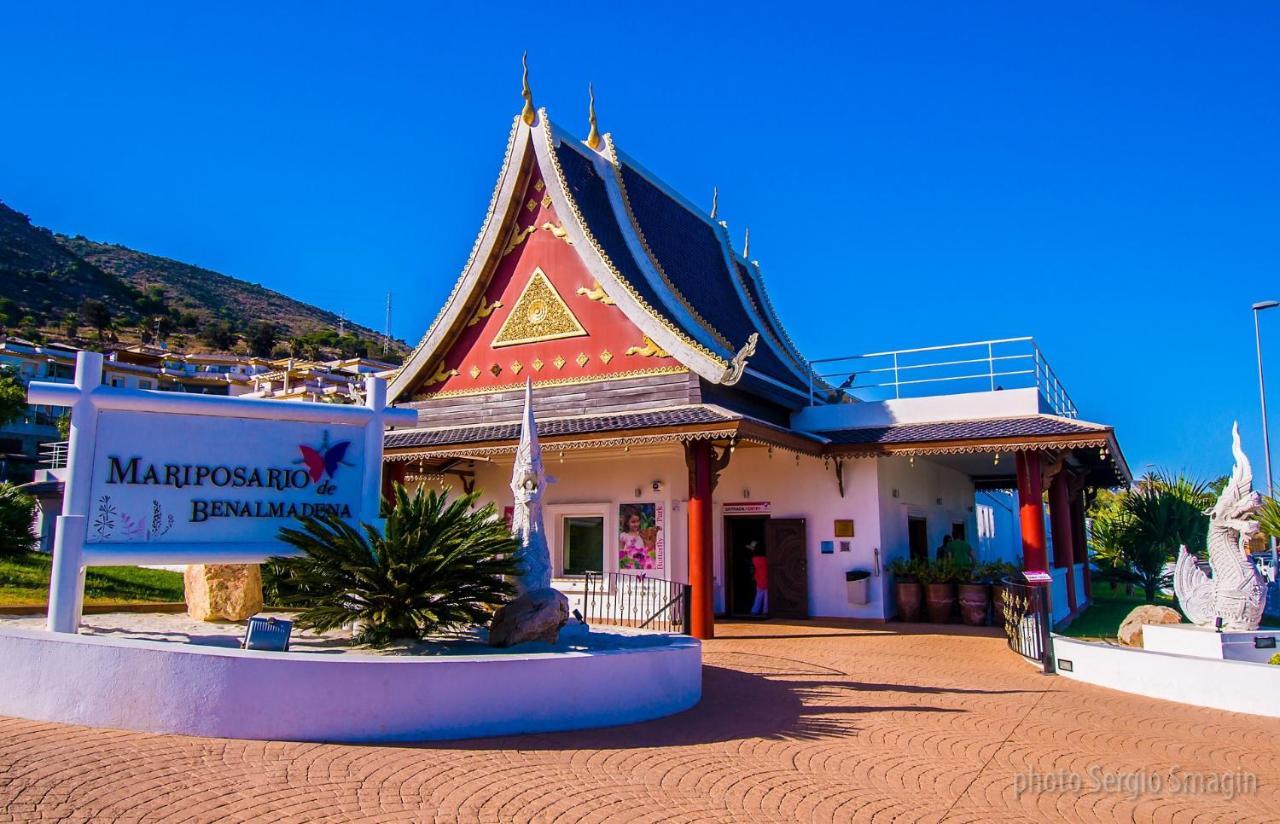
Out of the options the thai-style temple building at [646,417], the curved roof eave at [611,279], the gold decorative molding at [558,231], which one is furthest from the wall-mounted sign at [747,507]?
the gold decorative molding at [558,231]

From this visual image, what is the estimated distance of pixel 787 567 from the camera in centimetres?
1550

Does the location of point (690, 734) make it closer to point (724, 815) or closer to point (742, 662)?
point (724, 815)

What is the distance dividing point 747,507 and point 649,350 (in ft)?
10.9

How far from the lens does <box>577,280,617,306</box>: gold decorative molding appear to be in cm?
1520

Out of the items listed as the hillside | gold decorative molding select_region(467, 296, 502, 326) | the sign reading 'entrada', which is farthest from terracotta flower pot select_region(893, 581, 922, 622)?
the hillside

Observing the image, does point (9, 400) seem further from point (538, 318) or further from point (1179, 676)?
point (1179, 676)

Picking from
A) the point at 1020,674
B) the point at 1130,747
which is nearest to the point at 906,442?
the point at 1020,674

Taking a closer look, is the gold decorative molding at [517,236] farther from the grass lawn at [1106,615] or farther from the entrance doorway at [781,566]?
the grass lawn at [1106,615]

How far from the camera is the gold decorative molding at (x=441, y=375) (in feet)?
54.9

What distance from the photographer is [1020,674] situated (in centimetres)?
1005

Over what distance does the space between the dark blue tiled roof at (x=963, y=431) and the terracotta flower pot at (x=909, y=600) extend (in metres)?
2.40

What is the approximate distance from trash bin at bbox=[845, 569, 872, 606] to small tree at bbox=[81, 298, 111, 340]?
72.3 m

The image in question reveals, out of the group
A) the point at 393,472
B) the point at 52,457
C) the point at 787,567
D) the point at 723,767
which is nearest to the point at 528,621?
the point at 723,767

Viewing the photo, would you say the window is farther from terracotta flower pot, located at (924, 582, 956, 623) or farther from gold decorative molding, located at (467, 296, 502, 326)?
terracotta flower pot, located at (924, 582, 956, 623)
